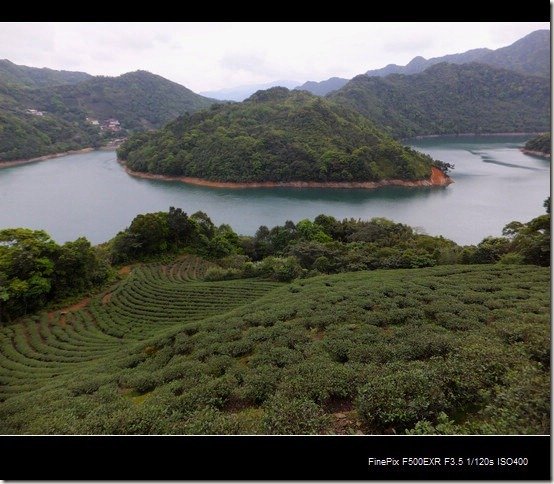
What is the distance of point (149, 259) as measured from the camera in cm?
1747

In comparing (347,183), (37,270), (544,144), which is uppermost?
(544,144)

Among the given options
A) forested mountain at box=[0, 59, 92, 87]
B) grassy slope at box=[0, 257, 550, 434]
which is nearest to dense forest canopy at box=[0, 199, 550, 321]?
grassy slope at box=[0, 257, 550, 434]

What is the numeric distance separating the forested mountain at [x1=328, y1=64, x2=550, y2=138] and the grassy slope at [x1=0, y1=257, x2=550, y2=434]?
2629 inches

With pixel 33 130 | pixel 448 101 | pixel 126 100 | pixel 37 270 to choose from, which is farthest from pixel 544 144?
pixel 126 100

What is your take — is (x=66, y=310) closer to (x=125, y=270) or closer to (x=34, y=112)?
(x=125, y=270)

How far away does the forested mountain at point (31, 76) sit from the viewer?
75.4 meters

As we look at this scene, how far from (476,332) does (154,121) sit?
8998 centimetres

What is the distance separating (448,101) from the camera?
250 feet

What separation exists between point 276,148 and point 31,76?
272ft

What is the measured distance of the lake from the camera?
24.2m

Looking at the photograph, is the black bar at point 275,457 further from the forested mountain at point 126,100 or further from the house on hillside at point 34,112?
the forested mountain at point 126,100

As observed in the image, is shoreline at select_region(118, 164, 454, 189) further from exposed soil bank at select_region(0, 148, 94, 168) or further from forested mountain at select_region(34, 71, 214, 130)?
forested mountain at select_region(34, 71, 214, 130)

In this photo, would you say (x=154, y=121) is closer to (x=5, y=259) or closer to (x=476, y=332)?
(x=5, y=259)
